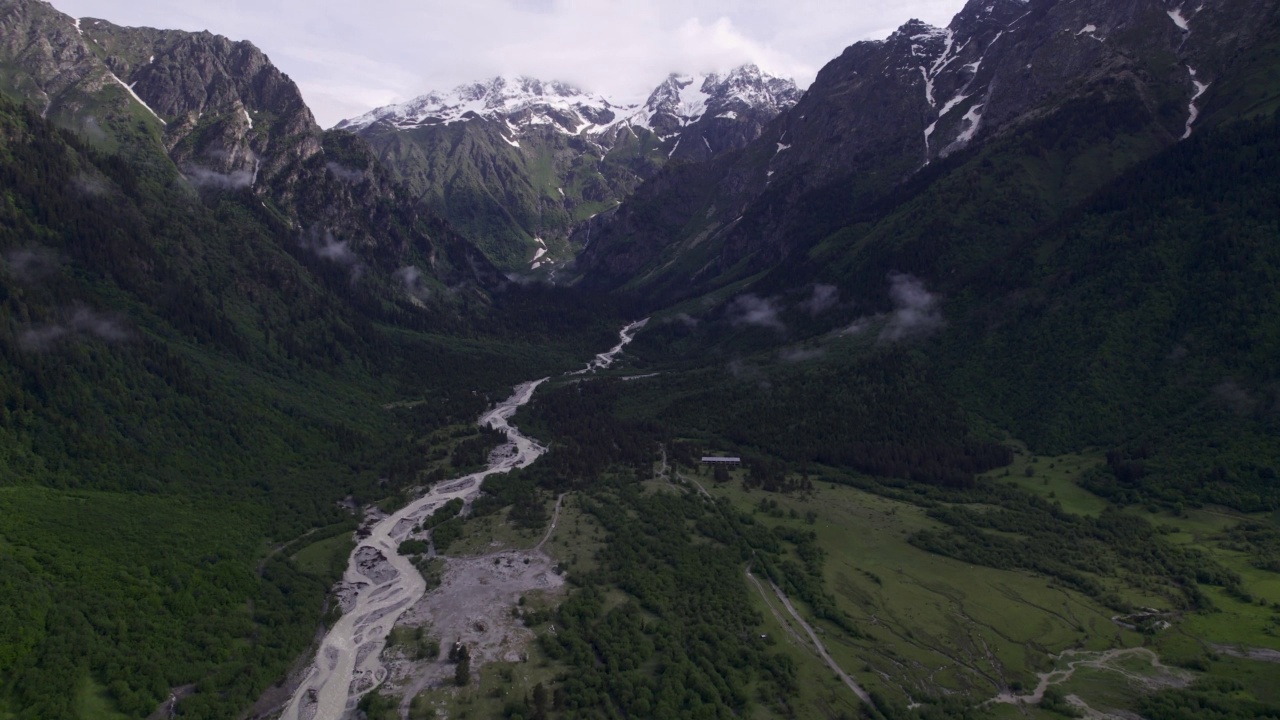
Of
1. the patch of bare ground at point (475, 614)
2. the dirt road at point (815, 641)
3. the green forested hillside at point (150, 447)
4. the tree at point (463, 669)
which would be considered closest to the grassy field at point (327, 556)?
the green forested hillside at point (150, 447)

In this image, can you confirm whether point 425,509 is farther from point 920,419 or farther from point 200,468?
point 920,419

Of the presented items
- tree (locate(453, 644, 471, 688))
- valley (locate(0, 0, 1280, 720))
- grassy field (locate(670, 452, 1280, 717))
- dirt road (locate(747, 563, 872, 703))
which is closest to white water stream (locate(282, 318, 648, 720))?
valley (locate(0, 0, 1280, 720))

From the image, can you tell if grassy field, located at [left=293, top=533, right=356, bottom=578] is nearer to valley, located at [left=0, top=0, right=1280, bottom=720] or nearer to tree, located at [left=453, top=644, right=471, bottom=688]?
valley, located at [left=0, top=0, right=1280, bottom=720]

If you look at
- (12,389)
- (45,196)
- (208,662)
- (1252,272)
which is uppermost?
(1252,272)

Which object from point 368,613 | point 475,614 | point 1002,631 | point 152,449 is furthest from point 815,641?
point 152,449

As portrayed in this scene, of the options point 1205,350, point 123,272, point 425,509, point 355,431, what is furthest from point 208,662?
point 1205,350

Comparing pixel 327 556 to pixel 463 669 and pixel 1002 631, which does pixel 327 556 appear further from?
pixel 1002 631

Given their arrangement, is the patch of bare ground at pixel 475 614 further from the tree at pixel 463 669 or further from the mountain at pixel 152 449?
the mountain at pixel 152 449
